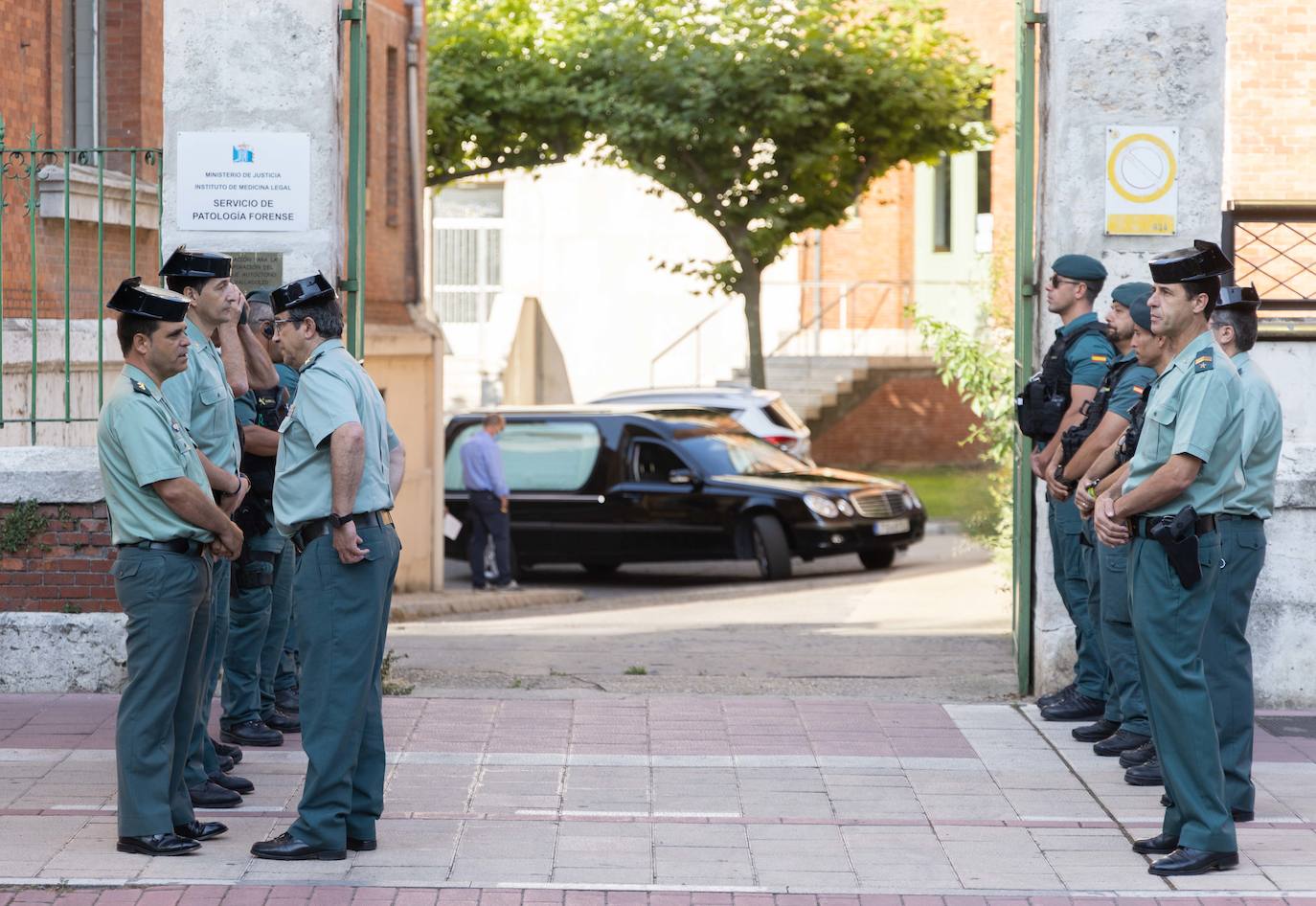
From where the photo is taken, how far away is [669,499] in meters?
17.6

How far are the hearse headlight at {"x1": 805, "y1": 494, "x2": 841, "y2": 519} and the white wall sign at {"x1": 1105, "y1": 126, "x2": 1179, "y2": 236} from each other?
360 inches

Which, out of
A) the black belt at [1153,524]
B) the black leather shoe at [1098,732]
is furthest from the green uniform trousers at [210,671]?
the black leather shoe at [1098,732]

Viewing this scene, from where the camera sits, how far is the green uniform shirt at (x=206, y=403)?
20.7 ft

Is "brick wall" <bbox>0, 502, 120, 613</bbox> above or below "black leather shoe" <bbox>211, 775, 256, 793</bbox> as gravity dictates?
above

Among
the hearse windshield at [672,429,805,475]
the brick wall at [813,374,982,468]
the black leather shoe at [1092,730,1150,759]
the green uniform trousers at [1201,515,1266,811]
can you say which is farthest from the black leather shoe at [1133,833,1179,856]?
the brick wall at [813,374,982,468]

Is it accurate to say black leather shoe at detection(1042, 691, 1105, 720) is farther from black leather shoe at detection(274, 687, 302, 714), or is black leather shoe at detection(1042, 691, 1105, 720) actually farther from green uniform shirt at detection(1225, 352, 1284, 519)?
black leather shoe at detection(274, 687, 302, 714)

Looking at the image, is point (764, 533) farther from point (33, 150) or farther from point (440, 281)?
point (440, 281)

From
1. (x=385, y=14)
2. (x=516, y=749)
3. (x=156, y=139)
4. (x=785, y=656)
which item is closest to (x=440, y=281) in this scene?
(x=385, y=14)

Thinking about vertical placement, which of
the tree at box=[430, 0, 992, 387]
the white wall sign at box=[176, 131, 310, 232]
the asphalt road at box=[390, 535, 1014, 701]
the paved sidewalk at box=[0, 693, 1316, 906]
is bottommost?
the asphalt road at box=[390, 535, 1014, 701]

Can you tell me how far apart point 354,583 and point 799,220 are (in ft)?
69.3

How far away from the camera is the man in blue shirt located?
56.0 feet

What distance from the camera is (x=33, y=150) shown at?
8555 millimetres

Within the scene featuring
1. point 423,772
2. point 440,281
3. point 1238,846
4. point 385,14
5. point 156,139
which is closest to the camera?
point 1238,846

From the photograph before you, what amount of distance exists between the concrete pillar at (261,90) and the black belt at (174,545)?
9.21 ft
